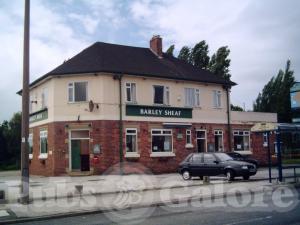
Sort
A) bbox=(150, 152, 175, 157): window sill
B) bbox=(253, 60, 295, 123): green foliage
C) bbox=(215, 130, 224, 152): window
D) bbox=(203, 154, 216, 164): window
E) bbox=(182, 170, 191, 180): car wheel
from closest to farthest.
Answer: bbox=(203, 154, 216, 164): window → bbox=(182, 170, 191, 180): car wheel → bbox=(150, 152, 175, 157): window sill → bbox=(215, 130, 224, 152): window → bbox=(253, 60, 295, 123): green foliage

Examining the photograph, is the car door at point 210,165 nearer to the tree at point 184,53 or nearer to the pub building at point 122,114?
the pub building at point 122,114

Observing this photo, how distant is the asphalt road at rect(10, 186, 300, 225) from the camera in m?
10.5

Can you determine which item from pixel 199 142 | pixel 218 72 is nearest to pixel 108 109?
pixel 199 142

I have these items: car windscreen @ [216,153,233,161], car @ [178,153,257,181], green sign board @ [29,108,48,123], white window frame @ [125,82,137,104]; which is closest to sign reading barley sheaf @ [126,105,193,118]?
white window frame @ [125,82,137,104]

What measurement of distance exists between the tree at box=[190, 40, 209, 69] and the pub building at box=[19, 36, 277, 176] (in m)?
18.9

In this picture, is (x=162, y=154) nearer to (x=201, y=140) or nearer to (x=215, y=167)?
(x=201, y=140)

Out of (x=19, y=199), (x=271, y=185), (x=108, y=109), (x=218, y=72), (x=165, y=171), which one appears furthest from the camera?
(x=218, y=72)

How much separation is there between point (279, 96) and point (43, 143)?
124 ft

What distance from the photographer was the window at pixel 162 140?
100 ft

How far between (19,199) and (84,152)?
13.6 meters

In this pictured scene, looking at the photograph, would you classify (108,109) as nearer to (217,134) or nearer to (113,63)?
(113,63)

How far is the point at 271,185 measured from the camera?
18531mm

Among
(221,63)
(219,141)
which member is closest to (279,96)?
(221,63)

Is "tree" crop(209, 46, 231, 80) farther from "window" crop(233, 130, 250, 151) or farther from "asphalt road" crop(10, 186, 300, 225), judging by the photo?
"asphalt road" crop(10, 186, 300, 225)
